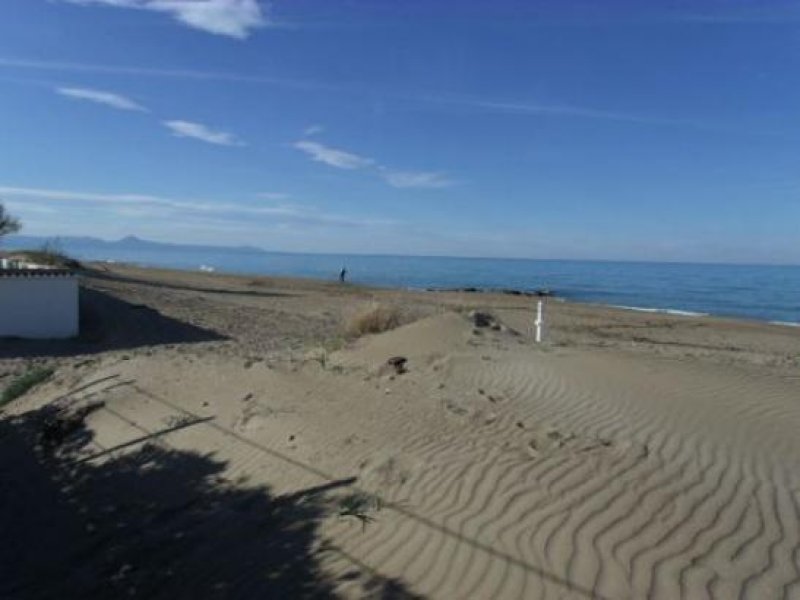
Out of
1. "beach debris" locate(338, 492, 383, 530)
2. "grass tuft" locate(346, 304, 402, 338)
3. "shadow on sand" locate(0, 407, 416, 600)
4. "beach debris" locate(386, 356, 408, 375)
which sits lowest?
"shadow on sand" locate(0, 407, 416, 600)

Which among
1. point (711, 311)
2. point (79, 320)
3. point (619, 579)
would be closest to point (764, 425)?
point (619, 579)

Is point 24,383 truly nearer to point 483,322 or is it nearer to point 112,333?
point 112,333

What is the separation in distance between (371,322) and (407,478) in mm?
11131

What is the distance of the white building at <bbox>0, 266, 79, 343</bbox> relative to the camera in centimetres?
1812

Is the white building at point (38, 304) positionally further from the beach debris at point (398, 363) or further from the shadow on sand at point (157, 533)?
the beach debris at point (398, 363)

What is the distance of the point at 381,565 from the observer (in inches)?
224

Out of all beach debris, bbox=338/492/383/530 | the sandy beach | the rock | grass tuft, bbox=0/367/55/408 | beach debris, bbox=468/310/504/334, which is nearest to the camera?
the sandy beach

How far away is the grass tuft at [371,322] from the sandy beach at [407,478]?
3850 mm

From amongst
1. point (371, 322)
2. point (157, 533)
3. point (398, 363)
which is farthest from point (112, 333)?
point (157, 533)

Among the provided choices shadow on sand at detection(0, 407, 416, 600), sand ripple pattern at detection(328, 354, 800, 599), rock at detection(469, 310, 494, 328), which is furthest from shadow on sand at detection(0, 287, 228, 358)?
sand ripple pattern at detection(328, 354, 800, 599)

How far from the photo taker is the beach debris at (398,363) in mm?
11930

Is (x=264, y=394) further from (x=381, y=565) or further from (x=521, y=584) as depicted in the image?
(x=521, y=584)

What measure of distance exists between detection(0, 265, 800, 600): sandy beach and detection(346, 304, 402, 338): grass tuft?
12.6ft

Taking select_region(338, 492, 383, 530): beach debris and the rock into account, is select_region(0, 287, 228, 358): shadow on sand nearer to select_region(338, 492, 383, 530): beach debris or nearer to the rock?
the rock
